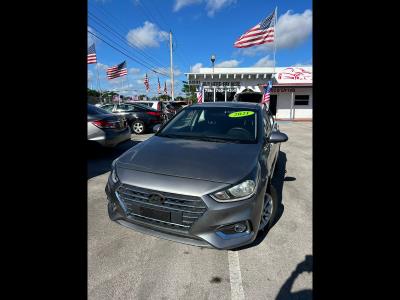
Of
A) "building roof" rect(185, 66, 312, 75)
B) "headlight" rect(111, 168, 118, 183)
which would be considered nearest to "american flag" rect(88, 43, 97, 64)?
"building roof" rect(185, 66, 312, 75)

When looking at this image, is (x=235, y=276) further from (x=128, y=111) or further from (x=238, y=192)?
(x=128, y=111)

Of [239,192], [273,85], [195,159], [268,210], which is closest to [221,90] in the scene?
[273,85]

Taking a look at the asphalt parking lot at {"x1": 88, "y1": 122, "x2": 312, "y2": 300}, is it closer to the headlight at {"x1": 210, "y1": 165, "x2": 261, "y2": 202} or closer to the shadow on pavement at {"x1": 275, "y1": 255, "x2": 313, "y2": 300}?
the shadow on pavement at {"x1": 275, "y1": 255, "x2": 313, "y2": 300}

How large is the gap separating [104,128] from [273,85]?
18.3m

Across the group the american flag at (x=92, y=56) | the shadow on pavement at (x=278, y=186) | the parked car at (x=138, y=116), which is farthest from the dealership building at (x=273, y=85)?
the shadow on pavement at (x=278, y=186)

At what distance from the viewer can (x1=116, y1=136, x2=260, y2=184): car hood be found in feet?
8.31

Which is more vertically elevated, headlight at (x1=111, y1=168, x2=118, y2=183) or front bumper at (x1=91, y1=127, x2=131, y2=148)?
front bumper at (x1=91, y1=127, x2=131, y2=148)

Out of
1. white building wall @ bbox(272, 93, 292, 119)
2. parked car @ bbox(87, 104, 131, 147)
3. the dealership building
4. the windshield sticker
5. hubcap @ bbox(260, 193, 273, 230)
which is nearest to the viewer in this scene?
hubcap @ bbox(260, 193, 273, 230)

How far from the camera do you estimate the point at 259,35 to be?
15.1 meters

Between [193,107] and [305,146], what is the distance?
21.3ft

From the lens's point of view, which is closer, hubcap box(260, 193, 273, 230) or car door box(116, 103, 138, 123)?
hubcap box(260, 193, 273, 230)

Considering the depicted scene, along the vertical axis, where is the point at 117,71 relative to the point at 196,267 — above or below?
above
